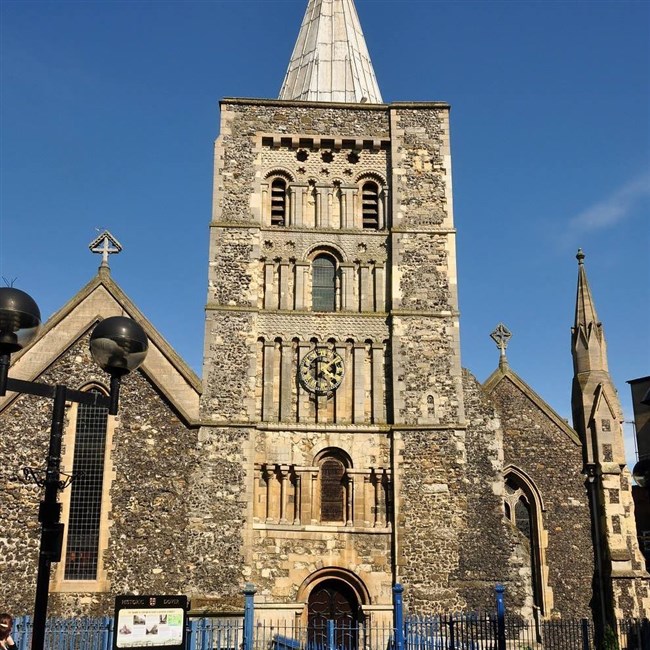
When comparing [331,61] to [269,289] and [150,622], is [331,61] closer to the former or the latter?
[269,289]

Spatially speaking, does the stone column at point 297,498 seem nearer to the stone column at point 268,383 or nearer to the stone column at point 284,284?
the stone column at point 268,383

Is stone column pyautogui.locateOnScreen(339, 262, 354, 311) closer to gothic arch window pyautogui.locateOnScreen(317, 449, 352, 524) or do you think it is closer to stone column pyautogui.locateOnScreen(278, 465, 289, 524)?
gothic arch window pyautogui.locateOnScreen(317, 449, 352, 524)

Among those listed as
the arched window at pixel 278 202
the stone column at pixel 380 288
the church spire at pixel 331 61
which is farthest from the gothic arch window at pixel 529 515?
the church spire at pixel 331 61

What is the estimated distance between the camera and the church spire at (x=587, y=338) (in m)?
25.6

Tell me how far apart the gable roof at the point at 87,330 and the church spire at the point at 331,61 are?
34.5 feet

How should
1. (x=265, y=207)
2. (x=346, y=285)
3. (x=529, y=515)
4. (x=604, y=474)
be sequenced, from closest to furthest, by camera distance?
1. (x=604, y=474)
2. (x=346, y=285)
3. (x=529, y=515)
4. (x=265, y=207)

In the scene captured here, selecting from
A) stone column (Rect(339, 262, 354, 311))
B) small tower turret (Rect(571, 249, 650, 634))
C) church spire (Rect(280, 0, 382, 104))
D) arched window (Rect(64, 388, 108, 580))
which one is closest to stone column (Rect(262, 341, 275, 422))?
stone column (Rect(339, 262, 354, 311))

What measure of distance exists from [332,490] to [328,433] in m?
1.56

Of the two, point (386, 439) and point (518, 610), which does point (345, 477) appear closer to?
point (386, 439)

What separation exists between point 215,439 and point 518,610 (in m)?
9.12

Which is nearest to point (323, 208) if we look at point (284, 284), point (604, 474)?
point (284, 284)

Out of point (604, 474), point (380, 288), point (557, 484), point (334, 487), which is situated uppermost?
point (380, 288)

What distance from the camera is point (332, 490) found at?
2294 cm

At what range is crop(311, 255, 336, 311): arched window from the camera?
24969mm
